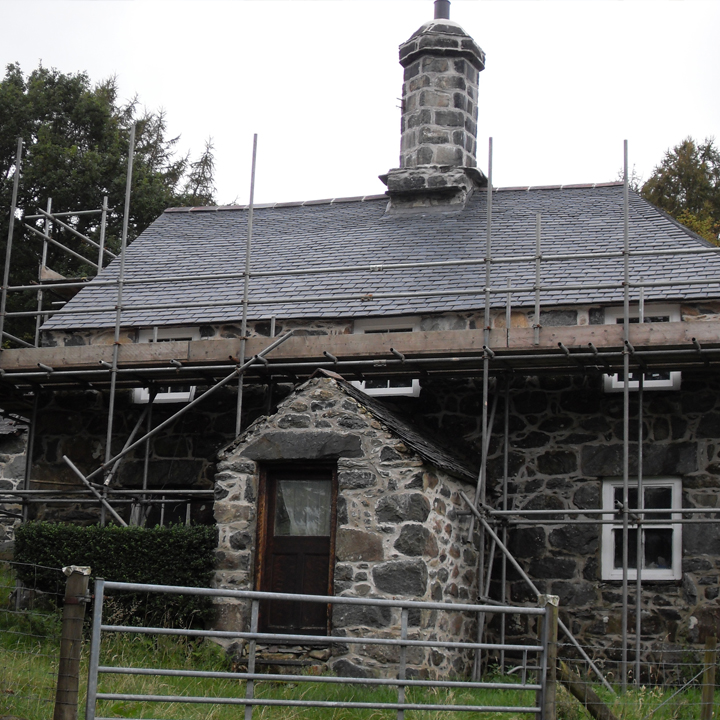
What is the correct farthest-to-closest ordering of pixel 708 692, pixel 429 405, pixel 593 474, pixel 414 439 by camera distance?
pixel 429 405 → pixel 593 474 → pixel 414 439 → pixel 708 692

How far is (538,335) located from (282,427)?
117 inches

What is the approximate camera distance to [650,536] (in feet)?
41.3

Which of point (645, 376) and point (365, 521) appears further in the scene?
point (645, 376)

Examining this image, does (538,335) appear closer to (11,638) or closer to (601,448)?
(601,448)

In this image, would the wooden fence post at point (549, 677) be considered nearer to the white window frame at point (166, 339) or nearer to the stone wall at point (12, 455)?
the white window frame at point (166, 339)

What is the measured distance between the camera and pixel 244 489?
11727mm

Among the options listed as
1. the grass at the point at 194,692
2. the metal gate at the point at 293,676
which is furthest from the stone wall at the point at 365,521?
the metal gate at the point at 293,676

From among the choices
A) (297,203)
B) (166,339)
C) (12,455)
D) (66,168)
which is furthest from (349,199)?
(66,168)

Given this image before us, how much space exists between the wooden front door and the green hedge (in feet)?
2.07

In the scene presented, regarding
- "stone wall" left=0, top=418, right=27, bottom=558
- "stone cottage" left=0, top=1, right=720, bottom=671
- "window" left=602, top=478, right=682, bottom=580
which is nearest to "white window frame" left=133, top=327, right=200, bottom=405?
"stone cottage" left=0, top=1, right=720, bottom=671

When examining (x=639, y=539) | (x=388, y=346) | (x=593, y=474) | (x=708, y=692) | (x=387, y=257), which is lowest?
(x=708, y=692)

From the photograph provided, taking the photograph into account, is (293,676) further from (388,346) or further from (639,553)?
(388,346)

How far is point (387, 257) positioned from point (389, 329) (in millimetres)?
1606

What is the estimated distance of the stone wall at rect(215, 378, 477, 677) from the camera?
10906 mm
